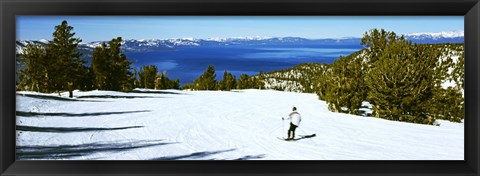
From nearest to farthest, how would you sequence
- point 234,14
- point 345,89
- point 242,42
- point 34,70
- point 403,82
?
1. point 234,14
2. point 34,70
3. point 242,42
4. point 403,82
5. point 345,89

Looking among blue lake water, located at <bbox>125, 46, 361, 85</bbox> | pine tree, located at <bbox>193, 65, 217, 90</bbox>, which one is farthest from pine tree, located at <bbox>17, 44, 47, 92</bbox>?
pine tree, located at <bbox>193, 65, 217, 90</bbox>

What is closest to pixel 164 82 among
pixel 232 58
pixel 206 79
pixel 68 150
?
pixel 206 79

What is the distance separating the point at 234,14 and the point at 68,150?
2.31m

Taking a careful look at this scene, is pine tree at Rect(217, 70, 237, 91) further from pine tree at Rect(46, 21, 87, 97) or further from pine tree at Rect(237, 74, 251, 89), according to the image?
pine tree at Rect(46, 21, 87, 97)

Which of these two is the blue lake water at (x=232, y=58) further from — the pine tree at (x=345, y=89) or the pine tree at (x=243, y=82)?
the pine tree at (x=345, y=89)

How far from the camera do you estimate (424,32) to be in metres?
5.11

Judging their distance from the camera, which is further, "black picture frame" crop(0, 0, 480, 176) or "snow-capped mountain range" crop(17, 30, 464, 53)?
"snow-capped mountain range" crop(17, 30, 464, 53)

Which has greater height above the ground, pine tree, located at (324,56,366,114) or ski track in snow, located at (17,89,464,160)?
pine tree, located at (324,56,366,114)

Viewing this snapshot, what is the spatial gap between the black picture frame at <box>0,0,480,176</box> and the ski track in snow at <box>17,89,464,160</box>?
109 mm

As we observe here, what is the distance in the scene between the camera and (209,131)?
541cm

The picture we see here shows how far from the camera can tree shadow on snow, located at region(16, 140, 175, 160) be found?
188 inches

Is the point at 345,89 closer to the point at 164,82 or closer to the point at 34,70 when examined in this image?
the point at 164,82

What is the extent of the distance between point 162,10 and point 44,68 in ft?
5.90

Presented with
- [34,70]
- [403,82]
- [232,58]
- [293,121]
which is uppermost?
[232,58]
